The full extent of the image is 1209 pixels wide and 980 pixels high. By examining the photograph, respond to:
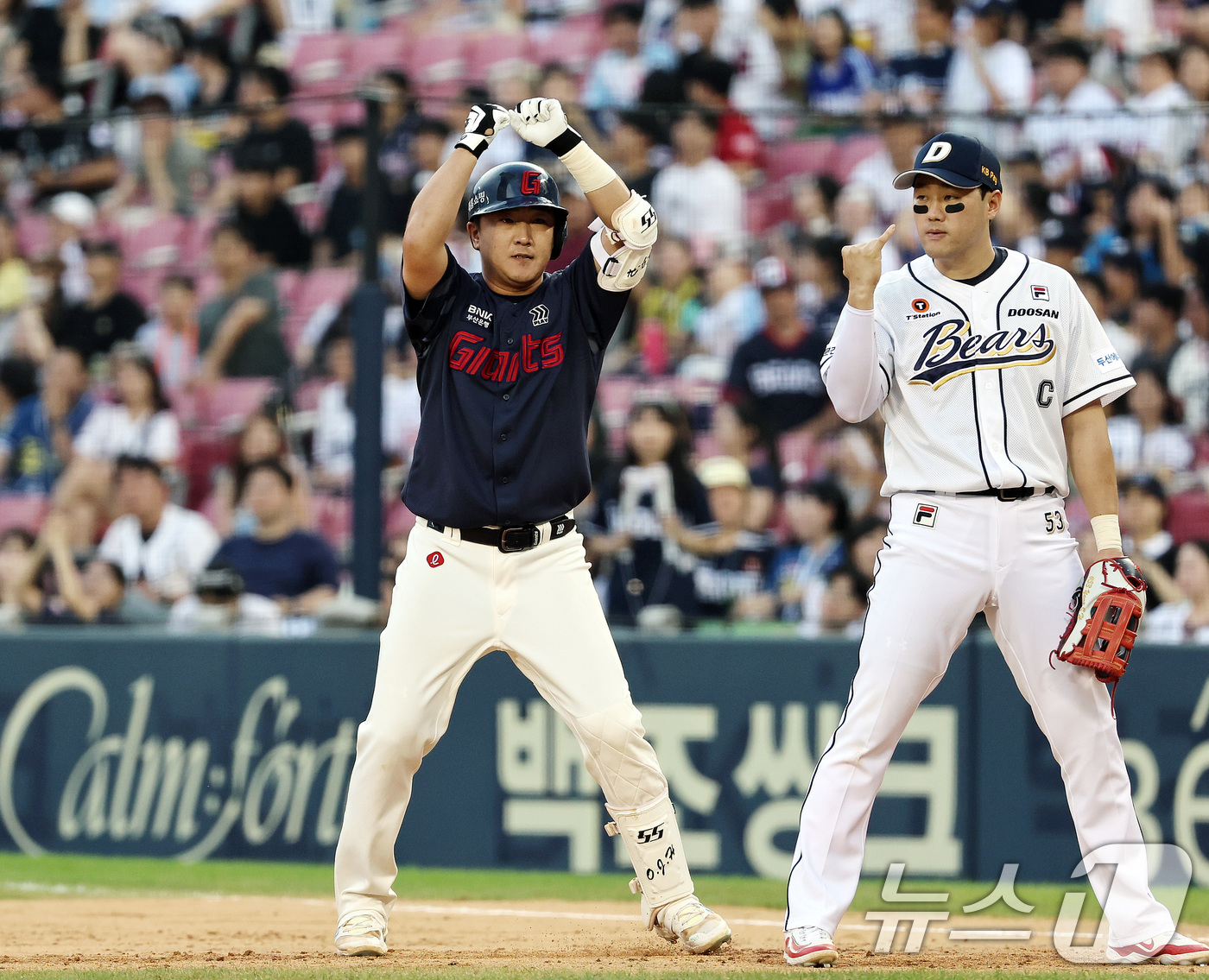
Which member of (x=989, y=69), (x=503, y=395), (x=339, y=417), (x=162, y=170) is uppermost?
(x=989, y=69)

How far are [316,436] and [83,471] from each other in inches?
67.0

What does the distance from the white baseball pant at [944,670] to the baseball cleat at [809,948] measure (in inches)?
1.7

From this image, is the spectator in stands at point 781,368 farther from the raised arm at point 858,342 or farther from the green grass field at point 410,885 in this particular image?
the raised arm at point 858,342

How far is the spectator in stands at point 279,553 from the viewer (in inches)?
338

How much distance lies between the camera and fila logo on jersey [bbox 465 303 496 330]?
5094 millimetres

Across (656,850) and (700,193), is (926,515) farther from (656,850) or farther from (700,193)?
(700,193)

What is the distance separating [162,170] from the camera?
32.7 ft

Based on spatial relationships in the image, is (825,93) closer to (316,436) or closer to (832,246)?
(832,246)

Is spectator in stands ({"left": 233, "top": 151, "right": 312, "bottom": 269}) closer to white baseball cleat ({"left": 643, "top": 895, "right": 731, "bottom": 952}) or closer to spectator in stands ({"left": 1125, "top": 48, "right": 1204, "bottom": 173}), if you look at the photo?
spectator in stands ({"left": 1125, "top": 48, "right": 1204, "bottom": 173})

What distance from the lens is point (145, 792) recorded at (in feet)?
27.4

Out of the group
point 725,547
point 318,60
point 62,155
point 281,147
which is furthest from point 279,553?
point 318,60

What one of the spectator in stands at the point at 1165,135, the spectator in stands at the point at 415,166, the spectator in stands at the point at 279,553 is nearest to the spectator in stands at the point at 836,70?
the spectator in stands at the point at 1165,135

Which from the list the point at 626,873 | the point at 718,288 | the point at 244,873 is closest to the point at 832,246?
the point at 718,288

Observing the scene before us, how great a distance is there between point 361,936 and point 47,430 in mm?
5681
